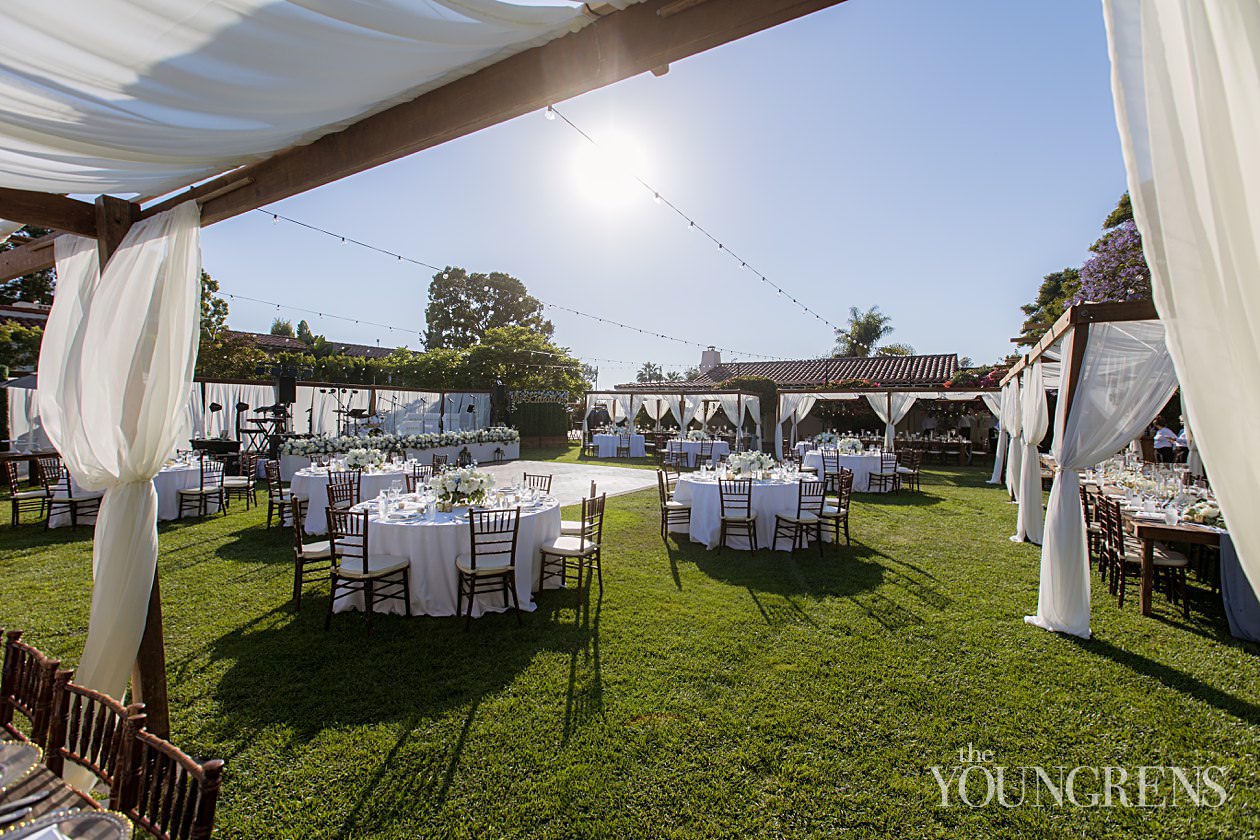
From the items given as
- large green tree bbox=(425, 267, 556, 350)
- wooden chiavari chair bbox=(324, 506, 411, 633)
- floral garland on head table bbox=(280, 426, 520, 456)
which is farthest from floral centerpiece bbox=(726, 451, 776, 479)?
large green tree bbox=(425, 267, 556, 350)

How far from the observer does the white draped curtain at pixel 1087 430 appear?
4754 mm

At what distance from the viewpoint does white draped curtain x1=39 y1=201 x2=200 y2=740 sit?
3.02m

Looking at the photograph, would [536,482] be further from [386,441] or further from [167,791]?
[386,441]

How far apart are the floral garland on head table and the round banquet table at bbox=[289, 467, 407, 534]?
2277 millimetres

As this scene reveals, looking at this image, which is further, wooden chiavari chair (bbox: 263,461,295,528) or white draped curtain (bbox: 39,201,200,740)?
wooden chiavari chair (bbox: 263,461,295,528)

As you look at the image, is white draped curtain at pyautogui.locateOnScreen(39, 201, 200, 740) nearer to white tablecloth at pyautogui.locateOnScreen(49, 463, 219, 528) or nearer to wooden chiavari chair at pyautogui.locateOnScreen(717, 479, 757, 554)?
wooden chiavari chair at pyautogui.locateOnScreen(717, 479, 757, 554)

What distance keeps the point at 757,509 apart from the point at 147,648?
21.2 ft

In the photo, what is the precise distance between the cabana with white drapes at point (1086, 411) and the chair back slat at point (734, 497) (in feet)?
11.2

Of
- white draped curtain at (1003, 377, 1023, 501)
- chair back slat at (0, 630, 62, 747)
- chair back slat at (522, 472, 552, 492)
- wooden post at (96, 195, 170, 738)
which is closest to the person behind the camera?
chair back slat at (0, 630, 62, 747)

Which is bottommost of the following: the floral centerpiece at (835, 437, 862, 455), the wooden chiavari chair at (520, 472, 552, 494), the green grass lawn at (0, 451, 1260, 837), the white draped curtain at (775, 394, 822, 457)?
the green grass lawn at (0, 451, 1260, 837)

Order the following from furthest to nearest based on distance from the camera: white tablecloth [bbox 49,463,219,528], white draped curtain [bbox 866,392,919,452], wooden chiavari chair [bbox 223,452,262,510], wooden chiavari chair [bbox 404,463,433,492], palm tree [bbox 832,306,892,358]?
1. palm tree [bbox 832,306,892,358]
2. white draped curtain [bbox 866,392,919,452]
3. wooden chiavari chair [bbox 223,452,262,510]
4. white tablecloth [bbox 49,463,219,528]
5. wooden chiavari chair [bbox 404,463,433,492]

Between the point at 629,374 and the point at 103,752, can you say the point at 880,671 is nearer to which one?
the point at 103,752

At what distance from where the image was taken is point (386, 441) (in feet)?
45.0

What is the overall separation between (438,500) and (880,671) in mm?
4310
